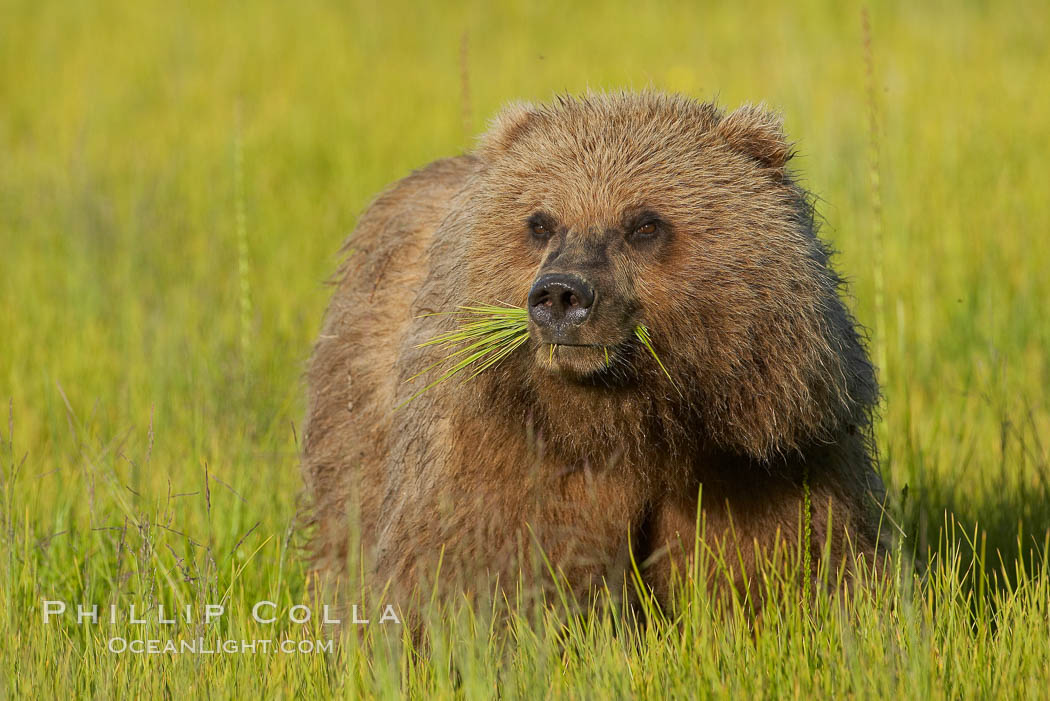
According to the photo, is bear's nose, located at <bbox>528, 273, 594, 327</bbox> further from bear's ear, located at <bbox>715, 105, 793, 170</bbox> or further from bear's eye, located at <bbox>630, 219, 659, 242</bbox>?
bear's ear, located at <bbox>715, 105, 793, 170</bbox>

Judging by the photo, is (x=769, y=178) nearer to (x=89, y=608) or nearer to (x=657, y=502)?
(x=657, y=502)

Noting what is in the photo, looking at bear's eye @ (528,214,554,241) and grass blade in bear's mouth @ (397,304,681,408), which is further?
bear's eye @ (528,214,554,241)

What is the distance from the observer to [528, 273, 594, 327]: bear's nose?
345cm

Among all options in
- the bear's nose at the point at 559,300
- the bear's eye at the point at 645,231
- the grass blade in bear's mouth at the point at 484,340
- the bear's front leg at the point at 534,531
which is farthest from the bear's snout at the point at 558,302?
the bear's front leg at the point at 534,531

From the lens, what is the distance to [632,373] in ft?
12.0

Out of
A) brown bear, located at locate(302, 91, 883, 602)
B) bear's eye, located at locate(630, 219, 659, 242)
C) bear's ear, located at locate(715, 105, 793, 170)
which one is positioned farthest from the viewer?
bear's ear, located at locate(715, 105, 793, 170)

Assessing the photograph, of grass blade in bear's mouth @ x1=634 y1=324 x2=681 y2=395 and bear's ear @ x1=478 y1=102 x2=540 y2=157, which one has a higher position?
bear's ear @ x1=478 y1=102 x2=540 y2=157

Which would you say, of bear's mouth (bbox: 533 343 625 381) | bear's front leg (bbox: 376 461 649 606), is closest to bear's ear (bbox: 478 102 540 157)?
bear's mouth (bbox: 533 343 625 381)

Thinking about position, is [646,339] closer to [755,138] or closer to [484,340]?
[484,340]

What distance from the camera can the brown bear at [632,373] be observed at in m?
3.70

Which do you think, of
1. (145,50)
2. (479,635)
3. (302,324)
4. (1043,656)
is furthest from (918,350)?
(145,50)

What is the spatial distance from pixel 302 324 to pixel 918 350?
360 centimetres

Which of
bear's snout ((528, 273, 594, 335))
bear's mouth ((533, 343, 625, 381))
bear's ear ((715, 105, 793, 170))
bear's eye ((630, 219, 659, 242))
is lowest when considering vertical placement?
bear's mouth ((533, 343, 625, 381))

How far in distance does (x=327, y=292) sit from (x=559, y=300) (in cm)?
541
